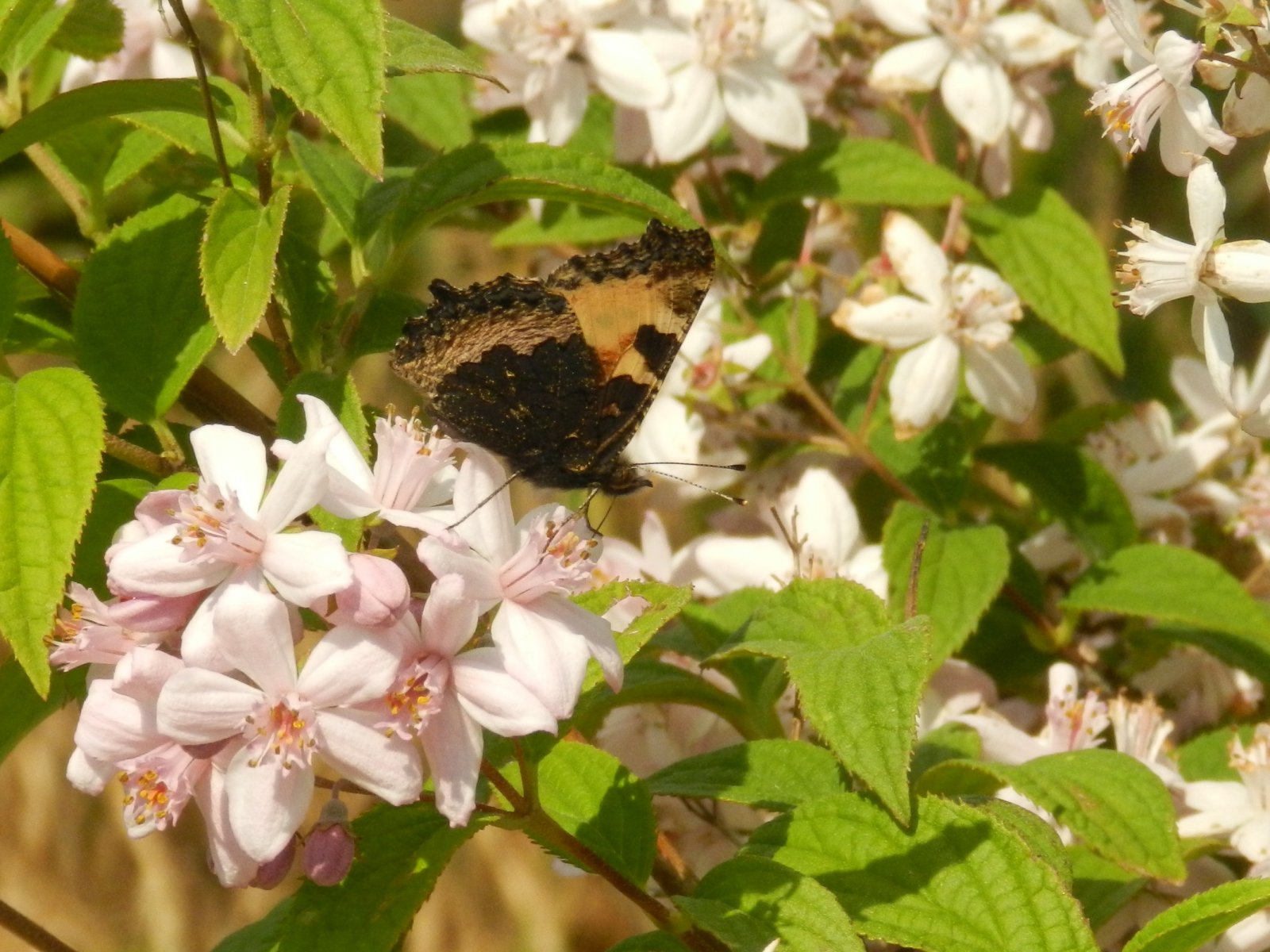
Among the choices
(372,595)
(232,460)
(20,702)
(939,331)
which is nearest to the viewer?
(372,595)

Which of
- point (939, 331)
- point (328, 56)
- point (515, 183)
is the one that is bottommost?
point (939, 331)

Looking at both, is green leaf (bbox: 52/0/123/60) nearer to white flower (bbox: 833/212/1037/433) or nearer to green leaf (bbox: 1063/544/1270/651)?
white flower (bbox: 833/212/1037/433)

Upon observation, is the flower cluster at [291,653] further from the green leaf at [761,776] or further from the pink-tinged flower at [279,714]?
the green leaf at [761,776]

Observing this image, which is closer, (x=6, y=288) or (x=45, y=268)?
(x=6, y=288)

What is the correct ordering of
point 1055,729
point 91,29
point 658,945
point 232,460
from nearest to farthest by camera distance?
point 232,460 → point 658,945 → point 91,29 → point 1055,729

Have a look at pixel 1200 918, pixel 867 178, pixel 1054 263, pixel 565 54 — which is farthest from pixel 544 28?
pixel 1200 918

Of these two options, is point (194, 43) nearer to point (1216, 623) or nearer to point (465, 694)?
point (465, 694)

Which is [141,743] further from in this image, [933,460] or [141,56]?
[141,56]

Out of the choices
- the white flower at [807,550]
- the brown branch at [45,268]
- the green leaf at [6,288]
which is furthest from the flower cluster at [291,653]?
the white flower at [807,550]
